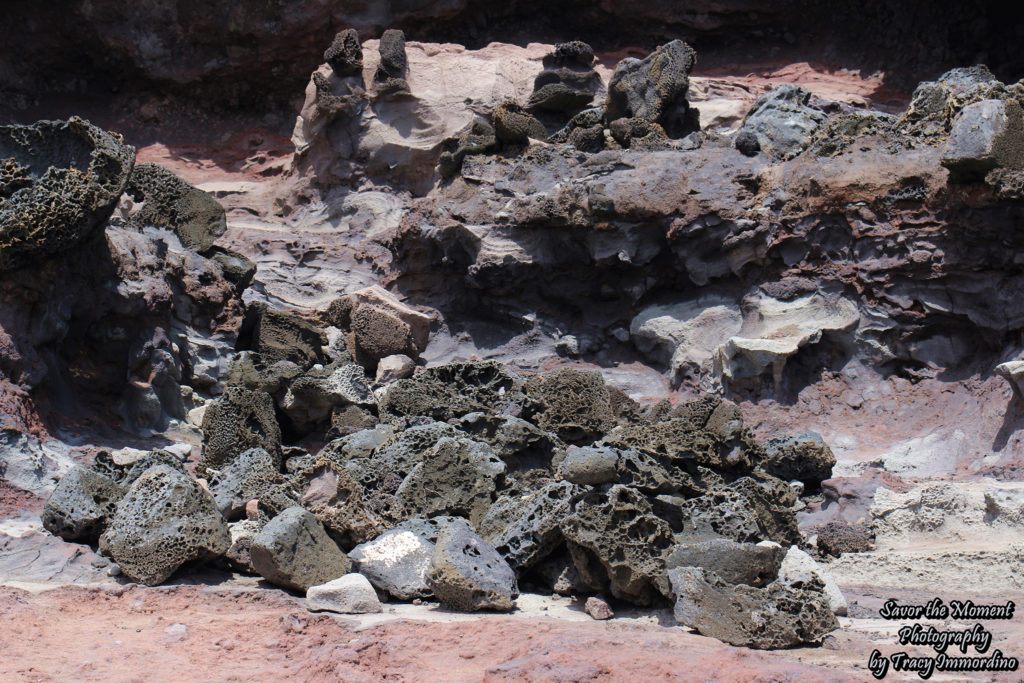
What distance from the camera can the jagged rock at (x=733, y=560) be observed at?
→ 4598 mm

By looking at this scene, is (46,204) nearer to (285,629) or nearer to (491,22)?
(285,629)

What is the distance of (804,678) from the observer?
3.46m

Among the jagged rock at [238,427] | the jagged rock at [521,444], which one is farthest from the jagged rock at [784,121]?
the jagged rock at [238,427]

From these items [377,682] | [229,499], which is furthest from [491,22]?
[377,682]

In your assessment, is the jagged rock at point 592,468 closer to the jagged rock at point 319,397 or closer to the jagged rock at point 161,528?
the jagged rock at point 161,528

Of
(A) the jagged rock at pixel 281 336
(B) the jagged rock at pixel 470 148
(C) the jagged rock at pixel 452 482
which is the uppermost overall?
(B) the jagged rock at pixel 470 148

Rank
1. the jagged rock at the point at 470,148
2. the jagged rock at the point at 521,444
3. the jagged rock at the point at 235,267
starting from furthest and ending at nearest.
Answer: the jagged rock at the point at 470,148
the jagged rock at the point at 235,267
the jagged rock at the point at 521,444

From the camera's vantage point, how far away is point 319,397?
8016mm

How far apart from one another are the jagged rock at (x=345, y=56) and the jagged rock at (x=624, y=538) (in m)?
9.91

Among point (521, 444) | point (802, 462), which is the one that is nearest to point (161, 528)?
point (521, 444)

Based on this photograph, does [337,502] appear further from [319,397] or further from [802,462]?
[802,462]

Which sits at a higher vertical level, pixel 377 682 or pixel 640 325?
pixel 377 682

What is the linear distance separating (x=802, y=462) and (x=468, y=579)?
317cm

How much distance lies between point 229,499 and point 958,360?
622 cm
